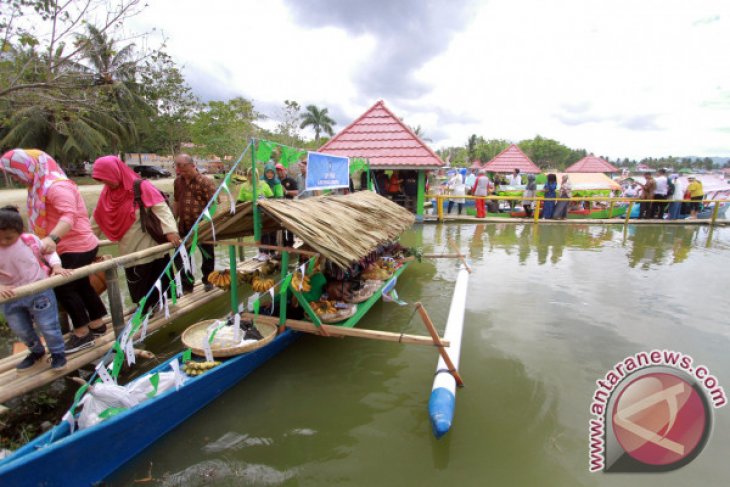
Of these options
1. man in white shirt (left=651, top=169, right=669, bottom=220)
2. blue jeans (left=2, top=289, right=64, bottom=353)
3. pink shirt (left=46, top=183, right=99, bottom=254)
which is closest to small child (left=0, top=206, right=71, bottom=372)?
blue jeans (left=2, top=289, right=64, bottom=353)

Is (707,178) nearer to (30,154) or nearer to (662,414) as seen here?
(662,414)

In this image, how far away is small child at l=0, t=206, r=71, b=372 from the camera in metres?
2.72

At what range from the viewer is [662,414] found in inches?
77.1

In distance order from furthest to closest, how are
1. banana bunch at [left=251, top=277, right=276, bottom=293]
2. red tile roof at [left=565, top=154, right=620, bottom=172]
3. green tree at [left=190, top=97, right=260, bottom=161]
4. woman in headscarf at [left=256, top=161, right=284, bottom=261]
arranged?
green tree at [left=190, top=97, right=260, bottom=161] < red tile roof at [left=565, top=154, right=620, bottom=172] < woman in headscarf at [left=256, top=161, right=284, bottom=261] < banana bunch at [left=251, top=277, right=276, bottom=293]

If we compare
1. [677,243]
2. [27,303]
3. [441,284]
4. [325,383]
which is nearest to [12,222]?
[27,303]

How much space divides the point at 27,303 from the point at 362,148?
9.93 metres

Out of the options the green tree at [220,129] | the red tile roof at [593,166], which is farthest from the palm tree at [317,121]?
the red tile roof at [593,166]

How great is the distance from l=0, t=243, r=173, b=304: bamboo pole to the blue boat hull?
101 centimetres

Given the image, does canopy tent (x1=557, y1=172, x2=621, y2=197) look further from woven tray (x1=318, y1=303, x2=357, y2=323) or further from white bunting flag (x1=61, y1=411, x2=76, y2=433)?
white bunting flag (x1=61, y1=411, x2=76, y2=433)

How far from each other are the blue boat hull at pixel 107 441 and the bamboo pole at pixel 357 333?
0.62 meters

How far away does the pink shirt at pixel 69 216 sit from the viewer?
10.5ft

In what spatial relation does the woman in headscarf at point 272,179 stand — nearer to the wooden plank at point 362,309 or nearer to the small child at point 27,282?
the wooden plank at point 362,309

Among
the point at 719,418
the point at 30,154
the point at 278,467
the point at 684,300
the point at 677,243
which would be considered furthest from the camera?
the point at 677,243

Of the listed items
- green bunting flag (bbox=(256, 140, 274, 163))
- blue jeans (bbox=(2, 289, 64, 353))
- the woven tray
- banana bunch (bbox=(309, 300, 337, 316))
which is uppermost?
green bunting flag (bbox=(256, 140, 274, 163))
